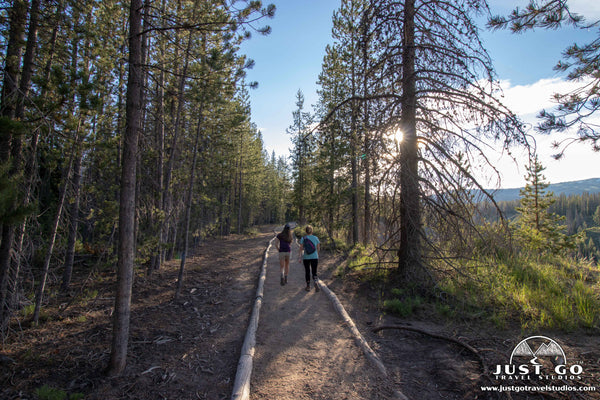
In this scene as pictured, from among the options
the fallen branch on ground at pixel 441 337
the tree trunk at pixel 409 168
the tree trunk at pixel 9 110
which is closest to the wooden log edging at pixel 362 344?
the fallen branch on ground at pixel 441 337

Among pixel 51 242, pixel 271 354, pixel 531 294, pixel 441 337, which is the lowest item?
pixel 271 354

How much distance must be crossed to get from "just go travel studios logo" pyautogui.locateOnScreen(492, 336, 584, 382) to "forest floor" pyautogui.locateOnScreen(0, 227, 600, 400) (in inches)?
2.6

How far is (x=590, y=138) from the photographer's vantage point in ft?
15.5

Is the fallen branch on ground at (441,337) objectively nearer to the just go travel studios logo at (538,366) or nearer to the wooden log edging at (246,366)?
the just go travel studios logo at (538,366)

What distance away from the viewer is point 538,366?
11.2 feet

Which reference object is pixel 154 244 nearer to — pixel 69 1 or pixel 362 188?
pixel 69 1

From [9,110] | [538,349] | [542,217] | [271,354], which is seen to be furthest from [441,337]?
[542,217]

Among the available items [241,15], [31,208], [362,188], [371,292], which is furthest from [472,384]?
[362,188]

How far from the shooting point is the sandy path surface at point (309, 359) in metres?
3.53

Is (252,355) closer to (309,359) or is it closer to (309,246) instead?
(309,359)

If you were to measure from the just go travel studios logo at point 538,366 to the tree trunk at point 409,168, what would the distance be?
287 centimetres

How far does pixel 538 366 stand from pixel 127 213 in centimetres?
613

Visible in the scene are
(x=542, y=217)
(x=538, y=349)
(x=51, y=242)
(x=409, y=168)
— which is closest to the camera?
(x=538, y=349)

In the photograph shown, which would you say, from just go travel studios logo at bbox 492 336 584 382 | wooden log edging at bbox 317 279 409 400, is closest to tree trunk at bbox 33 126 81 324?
wooden log edging at bbox 317 279 409 400
